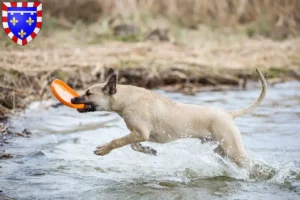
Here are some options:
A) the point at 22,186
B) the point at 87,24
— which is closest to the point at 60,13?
the point at 87,24

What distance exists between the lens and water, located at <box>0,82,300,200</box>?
6805 millimetres

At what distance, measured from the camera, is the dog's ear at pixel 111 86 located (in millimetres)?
7353

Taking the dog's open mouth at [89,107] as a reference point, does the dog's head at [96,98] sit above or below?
above

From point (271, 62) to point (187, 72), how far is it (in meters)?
2.73

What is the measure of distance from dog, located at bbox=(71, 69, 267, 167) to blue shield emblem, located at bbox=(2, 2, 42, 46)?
284 centimetres

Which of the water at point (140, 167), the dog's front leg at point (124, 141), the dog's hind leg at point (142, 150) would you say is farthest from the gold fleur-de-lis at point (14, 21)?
the dog's front leg at point (124, 141)

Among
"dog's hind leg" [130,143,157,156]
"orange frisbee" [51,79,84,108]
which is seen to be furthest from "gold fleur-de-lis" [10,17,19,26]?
"dog's hind leg" [130,143,157,156]

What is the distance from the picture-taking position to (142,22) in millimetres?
19141

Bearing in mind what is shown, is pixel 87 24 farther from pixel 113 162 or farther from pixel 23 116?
pixel 113 162

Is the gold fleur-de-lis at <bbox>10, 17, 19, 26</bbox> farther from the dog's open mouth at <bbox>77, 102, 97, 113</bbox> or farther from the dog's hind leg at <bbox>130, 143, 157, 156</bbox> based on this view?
the dog's hind leg at <bbox>130, 143, 157, 156</bbox>

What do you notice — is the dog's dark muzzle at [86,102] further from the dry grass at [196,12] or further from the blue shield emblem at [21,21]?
the dry grass at [196,12]

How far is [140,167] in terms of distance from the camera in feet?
26.0

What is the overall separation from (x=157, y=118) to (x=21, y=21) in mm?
3492

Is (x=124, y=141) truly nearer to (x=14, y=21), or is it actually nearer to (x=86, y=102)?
(x=86, y=102)
